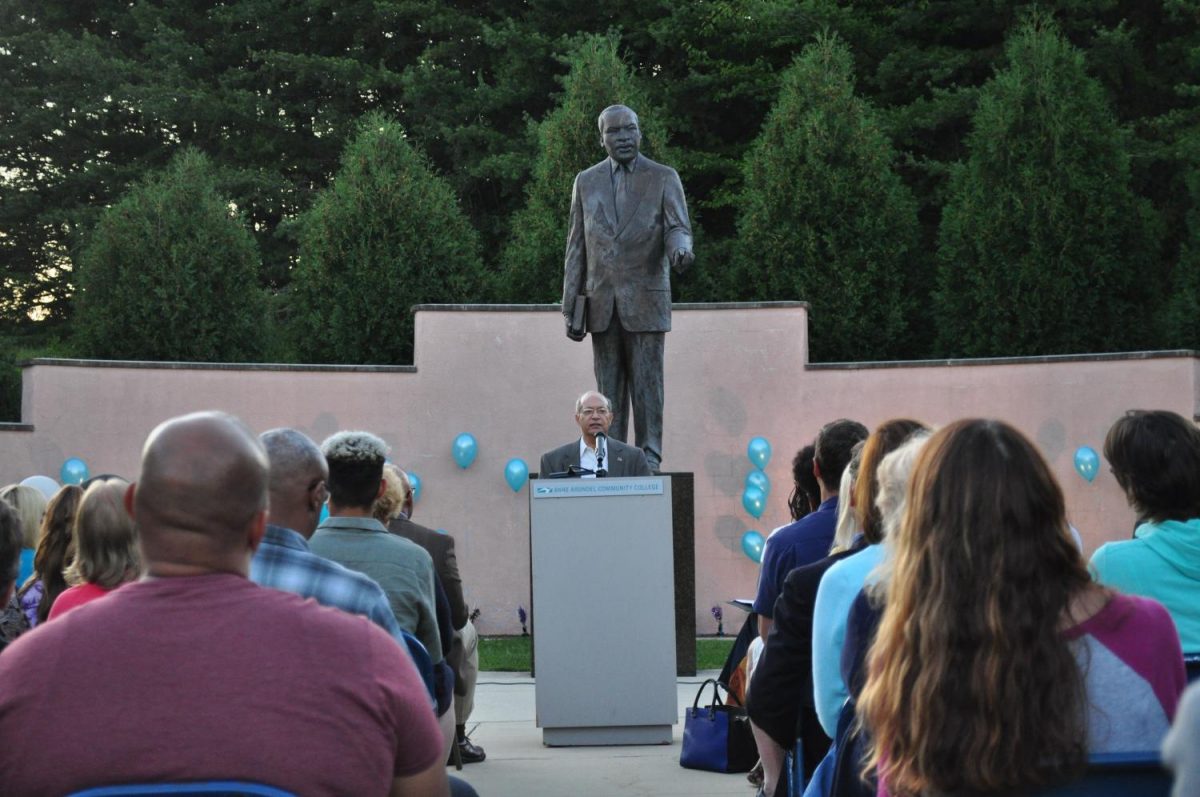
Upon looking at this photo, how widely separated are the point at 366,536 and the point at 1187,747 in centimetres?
297

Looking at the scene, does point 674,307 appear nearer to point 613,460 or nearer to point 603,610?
point 613,460

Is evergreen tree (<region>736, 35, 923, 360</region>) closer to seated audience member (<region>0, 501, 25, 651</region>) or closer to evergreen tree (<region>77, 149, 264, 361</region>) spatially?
evergreen tree (<region>77, 149, 264, 361</region>)

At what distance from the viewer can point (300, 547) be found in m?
2.98

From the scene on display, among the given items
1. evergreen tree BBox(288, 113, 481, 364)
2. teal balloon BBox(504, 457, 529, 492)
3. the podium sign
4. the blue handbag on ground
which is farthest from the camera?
evergreen tree BBox(288, 113, 481, 364)

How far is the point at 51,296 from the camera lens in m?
22.9

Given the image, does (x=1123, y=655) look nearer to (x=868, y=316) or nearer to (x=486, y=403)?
(x=486, y=403)

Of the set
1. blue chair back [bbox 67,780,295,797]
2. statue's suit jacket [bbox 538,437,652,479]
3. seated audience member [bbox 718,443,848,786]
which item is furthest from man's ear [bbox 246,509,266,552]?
statue's suit jacket [bbox 538,437,652,479]

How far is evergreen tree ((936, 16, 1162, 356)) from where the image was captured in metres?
14.2

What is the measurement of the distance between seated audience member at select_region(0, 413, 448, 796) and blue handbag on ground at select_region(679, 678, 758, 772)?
369 centimetres

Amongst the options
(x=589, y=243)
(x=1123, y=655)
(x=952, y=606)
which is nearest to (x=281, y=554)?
(x=952, y=606)

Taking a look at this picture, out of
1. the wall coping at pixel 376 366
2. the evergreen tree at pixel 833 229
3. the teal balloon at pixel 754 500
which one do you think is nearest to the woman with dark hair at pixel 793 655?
the teal balloon at pixel 754 500

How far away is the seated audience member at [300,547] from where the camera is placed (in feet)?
9.64

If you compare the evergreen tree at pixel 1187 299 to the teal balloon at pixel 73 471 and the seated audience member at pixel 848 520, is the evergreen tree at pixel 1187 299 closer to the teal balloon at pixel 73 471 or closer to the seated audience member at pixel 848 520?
the teal balloon at pixel 73 471

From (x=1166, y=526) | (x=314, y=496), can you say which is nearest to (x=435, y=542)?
(x=314, y=496)
